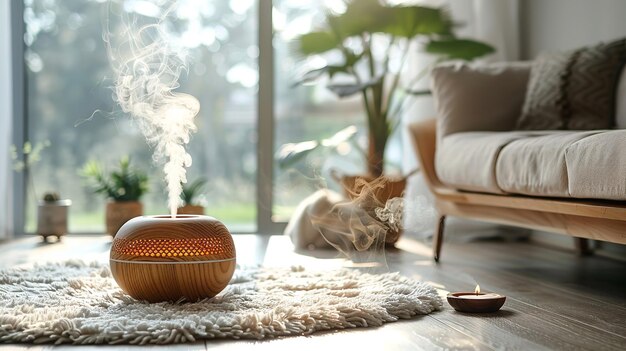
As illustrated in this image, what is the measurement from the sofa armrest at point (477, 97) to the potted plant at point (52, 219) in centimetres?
A: 185

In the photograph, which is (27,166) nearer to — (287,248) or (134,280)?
(287,248)

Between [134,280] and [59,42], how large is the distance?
2877 mm

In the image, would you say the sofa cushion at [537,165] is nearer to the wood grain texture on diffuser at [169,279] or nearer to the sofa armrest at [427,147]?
the sofa armrest at [427,147]

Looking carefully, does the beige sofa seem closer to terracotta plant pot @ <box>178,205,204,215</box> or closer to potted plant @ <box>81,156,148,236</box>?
terracotta plant pot @ <box>178,205,204,215</box>

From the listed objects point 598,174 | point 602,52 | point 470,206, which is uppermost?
point 602,52

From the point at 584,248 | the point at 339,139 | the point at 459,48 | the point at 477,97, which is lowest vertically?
the point at 584,248

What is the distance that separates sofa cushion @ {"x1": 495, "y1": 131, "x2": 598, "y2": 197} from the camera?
2389 mm

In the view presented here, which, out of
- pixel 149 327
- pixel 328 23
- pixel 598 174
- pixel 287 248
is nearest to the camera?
pixel 149 327

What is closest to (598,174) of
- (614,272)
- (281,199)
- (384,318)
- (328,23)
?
(384,318)

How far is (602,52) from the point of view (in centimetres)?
323

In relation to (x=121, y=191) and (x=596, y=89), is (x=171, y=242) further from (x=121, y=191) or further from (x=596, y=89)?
(x=121, y=191)

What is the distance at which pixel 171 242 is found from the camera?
201cm

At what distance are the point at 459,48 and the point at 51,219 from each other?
6.84 feet

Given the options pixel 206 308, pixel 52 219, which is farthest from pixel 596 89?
pixel 52 219
